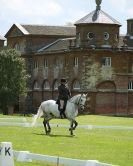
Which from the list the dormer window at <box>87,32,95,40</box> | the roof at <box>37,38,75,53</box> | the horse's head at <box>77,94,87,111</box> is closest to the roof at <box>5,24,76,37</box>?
the roof at <box>37,38,75,53</box>

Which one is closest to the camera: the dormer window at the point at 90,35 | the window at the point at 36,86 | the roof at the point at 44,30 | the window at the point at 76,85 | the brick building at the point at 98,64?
the brick building at the point at 98,64

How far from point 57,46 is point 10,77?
13007mm

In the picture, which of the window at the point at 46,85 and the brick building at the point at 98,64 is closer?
the brick building at the point at 98,64

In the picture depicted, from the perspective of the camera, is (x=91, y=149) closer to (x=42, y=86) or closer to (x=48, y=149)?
(x=48, y=149)

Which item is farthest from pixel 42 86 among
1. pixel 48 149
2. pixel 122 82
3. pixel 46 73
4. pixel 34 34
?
pixel 48 149

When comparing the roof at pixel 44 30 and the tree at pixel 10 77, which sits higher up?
the roof at pixel 44 30

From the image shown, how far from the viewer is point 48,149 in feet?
77.1

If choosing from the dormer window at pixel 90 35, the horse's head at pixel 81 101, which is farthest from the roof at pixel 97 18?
the horse's head at pixel 81 101

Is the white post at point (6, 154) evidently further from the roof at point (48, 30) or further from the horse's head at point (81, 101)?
the roof at point (48, 30)

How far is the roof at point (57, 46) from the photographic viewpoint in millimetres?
85713

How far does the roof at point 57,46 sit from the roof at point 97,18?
13.7 ft

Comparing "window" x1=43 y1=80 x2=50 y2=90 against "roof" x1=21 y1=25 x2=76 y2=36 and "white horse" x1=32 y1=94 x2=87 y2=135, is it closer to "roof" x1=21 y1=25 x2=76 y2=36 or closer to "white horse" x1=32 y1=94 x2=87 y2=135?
"roof" x1=21 y1=25 x2=76 y2=36

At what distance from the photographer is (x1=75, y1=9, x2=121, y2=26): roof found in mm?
81000

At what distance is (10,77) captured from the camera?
77625mm
